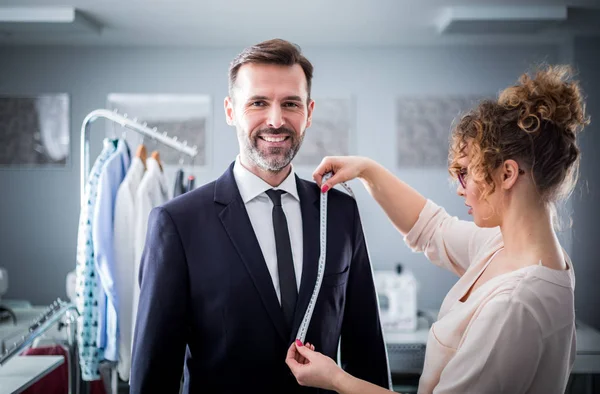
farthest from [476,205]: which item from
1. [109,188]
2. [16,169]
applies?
[16,169]

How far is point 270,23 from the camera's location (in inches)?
145

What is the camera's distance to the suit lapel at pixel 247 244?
1375 millimetres

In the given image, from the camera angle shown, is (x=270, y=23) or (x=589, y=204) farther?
(x=589, y=204)

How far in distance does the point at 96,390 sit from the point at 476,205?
248cm

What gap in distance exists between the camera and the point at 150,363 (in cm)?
139

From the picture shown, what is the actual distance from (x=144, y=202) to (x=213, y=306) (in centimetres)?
121

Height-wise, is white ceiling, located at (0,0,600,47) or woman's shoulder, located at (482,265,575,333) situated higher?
white ceiling, located at (0,0,600,47)

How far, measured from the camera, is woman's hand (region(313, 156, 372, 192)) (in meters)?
1.61

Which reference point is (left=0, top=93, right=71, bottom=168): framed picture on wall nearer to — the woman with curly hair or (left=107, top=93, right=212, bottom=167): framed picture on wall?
(left=107, top=93, right=212, bottom=167): framed picture on wall

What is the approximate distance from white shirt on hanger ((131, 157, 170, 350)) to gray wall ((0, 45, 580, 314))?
1.77m

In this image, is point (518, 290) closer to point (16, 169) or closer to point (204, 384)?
point (204, 384)

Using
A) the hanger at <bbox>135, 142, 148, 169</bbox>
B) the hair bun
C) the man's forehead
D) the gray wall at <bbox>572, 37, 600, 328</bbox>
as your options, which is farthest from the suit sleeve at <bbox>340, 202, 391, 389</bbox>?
the gray wall at <bbox>572, 37, 600, 328</bbox>

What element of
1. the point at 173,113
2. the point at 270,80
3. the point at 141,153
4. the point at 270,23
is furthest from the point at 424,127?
the point at 270,80

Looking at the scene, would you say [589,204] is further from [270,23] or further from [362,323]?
[362,323]
